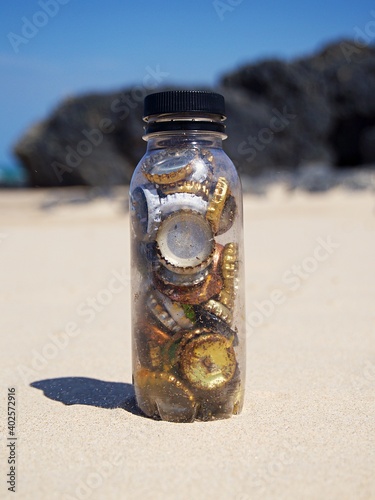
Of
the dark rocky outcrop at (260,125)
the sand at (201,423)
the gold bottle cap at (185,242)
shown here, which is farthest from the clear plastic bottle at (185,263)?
the dark rocky outcrop at (260,125)

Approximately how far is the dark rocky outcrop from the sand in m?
8.08

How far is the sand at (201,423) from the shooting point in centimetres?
188

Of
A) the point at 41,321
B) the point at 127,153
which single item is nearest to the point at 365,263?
the point at 41,321

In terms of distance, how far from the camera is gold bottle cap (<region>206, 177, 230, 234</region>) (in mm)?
2316

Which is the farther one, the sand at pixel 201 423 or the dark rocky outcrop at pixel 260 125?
the dark rocky outcrop at pixel 260 125

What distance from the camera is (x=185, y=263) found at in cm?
229

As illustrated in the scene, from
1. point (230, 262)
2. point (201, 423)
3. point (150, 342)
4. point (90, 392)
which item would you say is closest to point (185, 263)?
point (230, 262)

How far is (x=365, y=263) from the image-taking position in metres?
6.10

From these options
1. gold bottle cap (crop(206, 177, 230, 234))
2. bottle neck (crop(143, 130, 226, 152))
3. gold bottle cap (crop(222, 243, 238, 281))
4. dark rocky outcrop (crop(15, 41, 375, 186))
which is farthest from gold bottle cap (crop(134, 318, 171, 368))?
dark rocky outcrop (crop(15, 41, 375, 186))

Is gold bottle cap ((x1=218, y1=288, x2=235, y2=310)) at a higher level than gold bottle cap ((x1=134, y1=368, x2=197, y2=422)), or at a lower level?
higher

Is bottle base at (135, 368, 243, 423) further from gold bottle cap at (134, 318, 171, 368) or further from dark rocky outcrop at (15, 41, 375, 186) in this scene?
dark rocky outcrop at (15, 41, 375, 186)

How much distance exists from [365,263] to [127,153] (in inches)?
369

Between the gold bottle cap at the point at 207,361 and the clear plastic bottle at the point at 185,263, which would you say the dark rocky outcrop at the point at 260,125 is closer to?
the clear plastic bottle at the point at 185,263

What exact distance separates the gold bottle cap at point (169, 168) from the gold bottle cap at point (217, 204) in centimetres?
12
